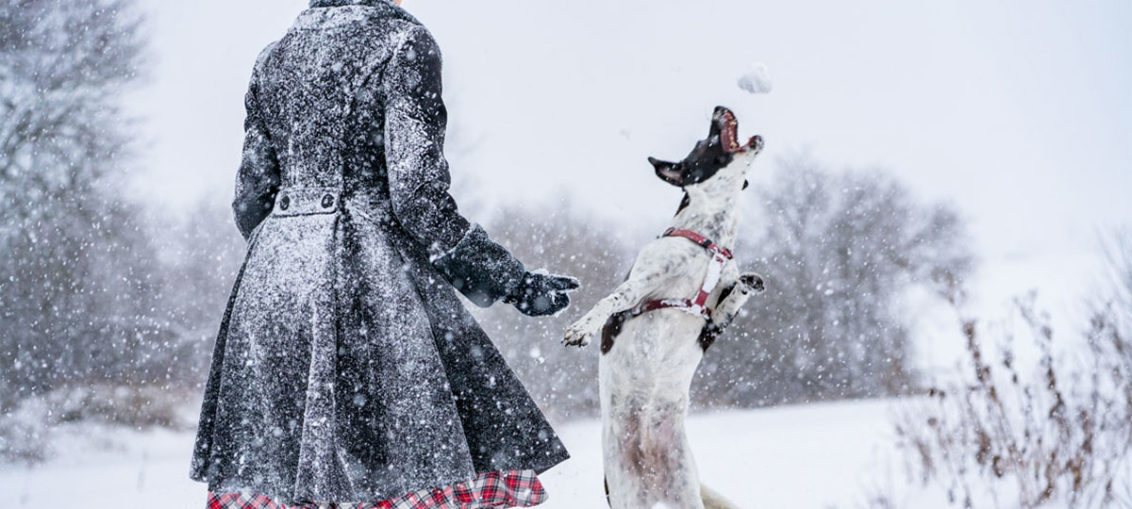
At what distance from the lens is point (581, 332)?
2170 millimetres

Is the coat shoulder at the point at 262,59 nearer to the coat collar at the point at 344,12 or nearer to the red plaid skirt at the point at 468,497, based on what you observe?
the coat collar at the point at 344,12

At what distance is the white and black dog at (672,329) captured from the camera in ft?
8.48

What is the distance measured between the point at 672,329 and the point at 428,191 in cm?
86

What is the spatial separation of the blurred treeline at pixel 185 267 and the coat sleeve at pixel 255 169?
5.09m

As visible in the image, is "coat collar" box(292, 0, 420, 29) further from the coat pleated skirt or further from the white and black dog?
the white and black dog

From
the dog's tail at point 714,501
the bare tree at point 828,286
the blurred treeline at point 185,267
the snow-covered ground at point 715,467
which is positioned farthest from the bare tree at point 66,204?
the dog's tail at point 714,501

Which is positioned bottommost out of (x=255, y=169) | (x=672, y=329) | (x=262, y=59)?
(x=672, y=329)

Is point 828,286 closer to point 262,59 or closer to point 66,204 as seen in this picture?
point 66,204

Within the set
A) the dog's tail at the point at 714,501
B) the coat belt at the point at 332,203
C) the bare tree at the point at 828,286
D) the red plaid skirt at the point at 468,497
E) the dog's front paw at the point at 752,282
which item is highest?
the bare tree at the point at 828,286

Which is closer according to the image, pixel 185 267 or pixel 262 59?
pixel 262 59

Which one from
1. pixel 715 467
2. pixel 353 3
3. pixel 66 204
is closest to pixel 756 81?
pixel 353 3

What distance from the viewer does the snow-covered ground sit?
19.4 feet

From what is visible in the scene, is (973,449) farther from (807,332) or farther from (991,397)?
(807,332)

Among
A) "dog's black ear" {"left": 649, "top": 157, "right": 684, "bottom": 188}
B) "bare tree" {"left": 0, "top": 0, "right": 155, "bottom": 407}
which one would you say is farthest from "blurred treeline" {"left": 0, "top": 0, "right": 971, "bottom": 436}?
"dog's black ear" {"left": 649, "top": 157, "right": 684, "bottom": 188}
